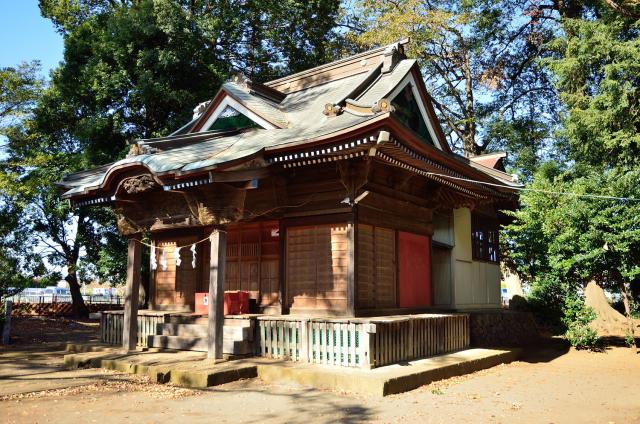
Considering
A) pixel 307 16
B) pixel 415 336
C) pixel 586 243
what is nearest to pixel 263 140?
pixel 415 336

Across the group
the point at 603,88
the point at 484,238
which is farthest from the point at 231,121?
the point at 603,88

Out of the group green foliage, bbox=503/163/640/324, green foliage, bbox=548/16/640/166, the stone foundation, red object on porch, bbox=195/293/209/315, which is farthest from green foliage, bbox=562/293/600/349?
red object on porch, bbox=195/293/209/315

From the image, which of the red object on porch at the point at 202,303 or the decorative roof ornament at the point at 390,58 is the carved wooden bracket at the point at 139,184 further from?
the decorative roof ornament at the point at 390,58

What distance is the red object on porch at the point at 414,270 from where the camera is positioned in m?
12.7

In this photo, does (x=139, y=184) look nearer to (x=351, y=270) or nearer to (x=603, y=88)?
(x=351, y=270)

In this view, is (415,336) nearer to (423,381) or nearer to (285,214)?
(423,381)

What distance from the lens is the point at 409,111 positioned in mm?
14461

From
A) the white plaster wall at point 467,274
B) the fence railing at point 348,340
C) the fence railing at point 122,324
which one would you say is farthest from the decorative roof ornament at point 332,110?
the white plaster wall at point 467,274

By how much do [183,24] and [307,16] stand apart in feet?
21.9

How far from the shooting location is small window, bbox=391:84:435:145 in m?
14.0

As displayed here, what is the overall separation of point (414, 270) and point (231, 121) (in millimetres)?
6718

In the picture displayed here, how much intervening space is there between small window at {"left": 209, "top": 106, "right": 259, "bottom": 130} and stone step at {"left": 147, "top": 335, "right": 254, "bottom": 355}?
19.5 ft

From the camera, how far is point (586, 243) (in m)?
13.4

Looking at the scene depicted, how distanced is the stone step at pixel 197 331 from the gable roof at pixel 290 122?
337 cm
